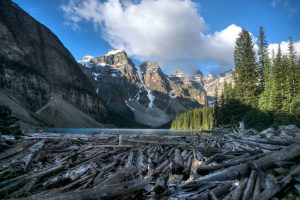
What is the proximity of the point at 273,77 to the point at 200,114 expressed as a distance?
101 meters

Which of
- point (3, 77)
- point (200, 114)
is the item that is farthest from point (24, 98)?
point (200, 114)

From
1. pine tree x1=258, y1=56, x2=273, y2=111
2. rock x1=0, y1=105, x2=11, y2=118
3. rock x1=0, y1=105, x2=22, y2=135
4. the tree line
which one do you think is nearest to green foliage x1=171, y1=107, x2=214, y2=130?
the tree line

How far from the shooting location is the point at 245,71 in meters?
74.6

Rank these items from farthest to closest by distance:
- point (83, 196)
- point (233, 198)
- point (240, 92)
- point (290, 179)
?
1. point (240, 92)
2. point (290, 179)
3. point (233, 198)
4. point (83, 196)

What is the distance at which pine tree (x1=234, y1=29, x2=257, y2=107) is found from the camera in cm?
7258

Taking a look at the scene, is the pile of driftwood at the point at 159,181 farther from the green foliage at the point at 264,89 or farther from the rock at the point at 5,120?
the green foliage at the point at 264,89

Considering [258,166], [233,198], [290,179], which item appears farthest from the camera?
[258,166]

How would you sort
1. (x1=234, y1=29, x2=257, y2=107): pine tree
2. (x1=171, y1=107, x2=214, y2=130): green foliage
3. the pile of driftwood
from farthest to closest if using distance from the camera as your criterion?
(x1=171, y1=107, x2=214, y2=130): green foliage
(x1=234, y1=29, x2=257, y2=107): pine tree
the pile of driftwood

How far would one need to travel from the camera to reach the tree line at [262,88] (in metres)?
55.7

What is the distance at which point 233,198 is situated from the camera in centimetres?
756

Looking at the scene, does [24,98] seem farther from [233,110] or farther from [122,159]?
[122,159]

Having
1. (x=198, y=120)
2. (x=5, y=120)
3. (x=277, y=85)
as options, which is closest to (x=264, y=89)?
(x=277, y=85)

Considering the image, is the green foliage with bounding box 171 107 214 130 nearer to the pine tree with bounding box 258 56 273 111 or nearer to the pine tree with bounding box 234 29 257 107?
the pine tree with bounding box 234 29 257 107

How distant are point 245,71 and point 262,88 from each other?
614 centimetres
